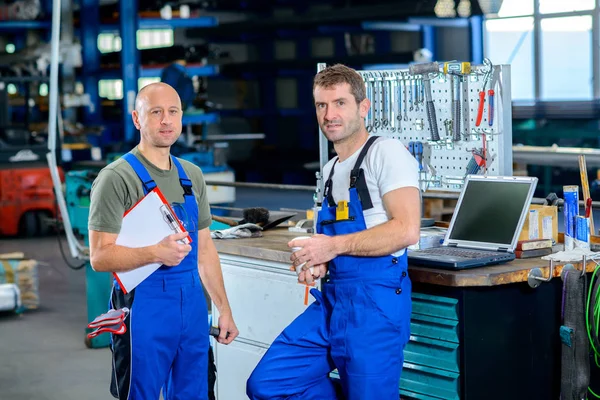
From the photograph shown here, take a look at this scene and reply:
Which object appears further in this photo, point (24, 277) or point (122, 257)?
point (24, 277)

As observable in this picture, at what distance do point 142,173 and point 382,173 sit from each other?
69 centimetres

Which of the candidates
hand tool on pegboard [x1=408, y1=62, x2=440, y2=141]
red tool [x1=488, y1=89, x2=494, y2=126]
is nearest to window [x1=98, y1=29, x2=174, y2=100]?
hand tool on pegboard [x1=408, y1=62, x2=440, y2=141]

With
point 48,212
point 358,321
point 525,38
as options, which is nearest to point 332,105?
point 358,321

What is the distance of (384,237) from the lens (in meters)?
2.43

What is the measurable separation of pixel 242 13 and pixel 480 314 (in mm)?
15336

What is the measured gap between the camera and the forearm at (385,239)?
7.98ft

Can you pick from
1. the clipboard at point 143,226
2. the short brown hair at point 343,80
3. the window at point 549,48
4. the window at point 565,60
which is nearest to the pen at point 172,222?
the clipboard at point 143,226

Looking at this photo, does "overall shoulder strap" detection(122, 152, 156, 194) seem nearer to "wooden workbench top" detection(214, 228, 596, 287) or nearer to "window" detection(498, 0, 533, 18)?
"wooden workbench top" detection(214, 228, 596, 287)

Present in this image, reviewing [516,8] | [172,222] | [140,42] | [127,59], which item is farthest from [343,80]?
[140,42]

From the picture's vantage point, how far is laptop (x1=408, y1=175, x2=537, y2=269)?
9.21 ft

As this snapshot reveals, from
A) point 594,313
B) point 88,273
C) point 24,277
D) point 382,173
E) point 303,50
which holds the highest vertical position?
point 303,50

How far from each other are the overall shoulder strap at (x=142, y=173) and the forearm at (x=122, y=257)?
180mm

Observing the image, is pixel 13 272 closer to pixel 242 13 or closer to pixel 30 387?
pixel 30 387

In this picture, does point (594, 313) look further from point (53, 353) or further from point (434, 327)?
point (53, 353)
